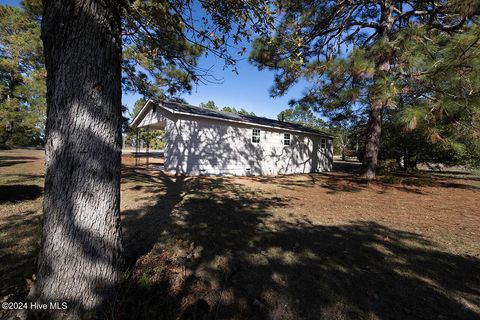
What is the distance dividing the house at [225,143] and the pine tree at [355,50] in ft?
10.6

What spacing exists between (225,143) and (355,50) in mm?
7543

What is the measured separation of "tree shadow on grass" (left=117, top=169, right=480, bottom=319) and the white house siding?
23.0ft

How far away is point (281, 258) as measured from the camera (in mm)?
3389

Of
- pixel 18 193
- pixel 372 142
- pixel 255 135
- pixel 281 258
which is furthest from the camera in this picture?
pixel 255 135

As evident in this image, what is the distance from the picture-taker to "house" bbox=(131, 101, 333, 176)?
11711 mm

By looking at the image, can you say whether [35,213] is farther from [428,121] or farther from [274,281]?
[428,121]

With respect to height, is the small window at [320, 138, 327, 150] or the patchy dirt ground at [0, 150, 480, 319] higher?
the small window at [320, 138, 327, 150]

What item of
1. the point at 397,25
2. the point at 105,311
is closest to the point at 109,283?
the point at 105,311

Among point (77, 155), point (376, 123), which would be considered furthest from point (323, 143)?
point (77, 155)

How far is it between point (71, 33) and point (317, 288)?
371 centimetres

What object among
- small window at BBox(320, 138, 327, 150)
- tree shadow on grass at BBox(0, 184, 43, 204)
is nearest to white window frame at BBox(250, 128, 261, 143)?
small window at BBox(320, 138, 327, 150)

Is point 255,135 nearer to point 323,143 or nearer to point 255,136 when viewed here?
point 255,136

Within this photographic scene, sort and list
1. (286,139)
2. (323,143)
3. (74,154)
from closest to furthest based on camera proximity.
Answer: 1. (74,154)
2. (286,139)
3. (323,143)

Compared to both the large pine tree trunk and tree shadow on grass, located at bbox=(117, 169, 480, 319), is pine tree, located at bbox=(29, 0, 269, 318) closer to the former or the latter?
the large pine tree trunk
